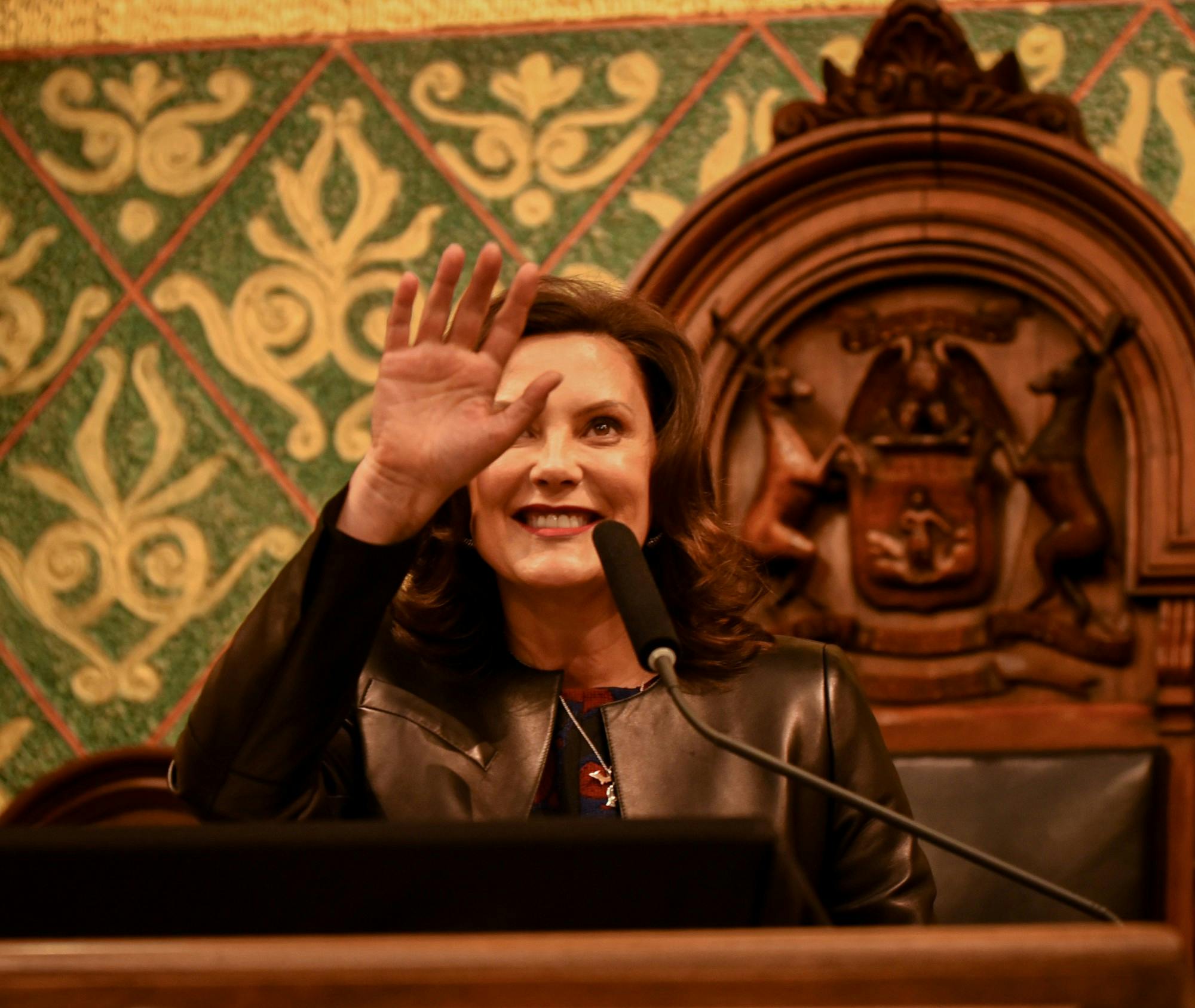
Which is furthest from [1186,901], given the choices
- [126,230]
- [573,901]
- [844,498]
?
[126,230]

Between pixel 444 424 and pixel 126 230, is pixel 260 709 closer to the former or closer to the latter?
pixel 444 424

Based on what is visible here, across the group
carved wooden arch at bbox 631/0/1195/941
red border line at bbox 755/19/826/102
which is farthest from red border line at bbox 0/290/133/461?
red border line at bbox 755/19/826/102

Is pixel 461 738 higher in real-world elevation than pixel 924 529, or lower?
lower

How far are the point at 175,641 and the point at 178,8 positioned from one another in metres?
1.11

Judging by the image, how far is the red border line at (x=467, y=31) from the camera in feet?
8.52

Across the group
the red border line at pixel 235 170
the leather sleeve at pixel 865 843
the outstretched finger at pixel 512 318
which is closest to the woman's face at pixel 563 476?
the outstretched finger at pixel 512 318

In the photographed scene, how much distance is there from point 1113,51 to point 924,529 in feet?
2.71

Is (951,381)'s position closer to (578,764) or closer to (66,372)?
(578,764)

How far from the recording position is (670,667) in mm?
1108

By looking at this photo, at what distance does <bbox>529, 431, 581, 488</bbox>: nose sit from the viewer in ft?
4.55

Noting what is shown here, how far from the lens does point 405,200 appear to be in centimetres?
272

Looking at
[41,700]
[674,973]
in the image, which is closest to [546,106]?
[41,700]

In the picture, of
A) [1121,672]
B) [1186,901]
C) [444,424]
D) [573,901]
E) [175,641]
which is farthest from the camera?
[175,641]

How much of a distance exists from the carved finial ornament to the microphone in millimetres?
1476
